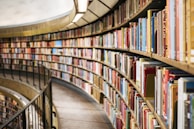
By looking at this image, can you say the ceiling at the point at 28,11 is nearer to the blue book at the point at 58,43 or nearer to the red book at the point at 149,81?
the blue book at the point at 58,43

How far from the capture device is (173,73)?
1.23 meters

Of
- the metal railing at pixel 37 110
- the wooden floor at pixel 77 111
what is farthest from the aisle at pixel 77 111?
the metal railing at pixel 37 110

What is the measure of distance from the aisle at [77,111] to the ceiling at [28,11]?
11.4 feet

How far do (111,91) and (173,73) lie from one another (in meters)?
2.71

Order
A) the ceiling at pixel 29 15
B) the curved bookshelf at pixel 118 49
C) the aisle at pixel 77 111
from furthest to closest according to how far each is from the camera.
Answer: the ceiling at pixel 29 15, the aisle at pixel 77 111, the curved bookshelf at pixel 118 49

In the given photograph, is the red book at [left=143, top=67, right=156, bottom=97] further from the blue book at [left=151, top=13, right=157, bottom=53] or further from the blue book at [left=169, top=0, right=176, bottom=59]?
the blue book at [left=169, top=0, right=176, bottom=59]

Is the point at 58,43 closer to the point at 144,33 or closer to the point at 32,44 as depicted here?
the point at 32,44

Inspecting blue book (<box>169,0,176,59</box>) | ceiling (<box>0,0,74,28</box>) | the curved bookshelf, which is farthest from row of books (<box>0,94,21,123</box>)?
blue book (<box>169,0,176,59</box>)

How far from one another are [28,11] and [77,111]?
21.3 ft

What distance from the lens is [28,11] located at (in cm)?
1058

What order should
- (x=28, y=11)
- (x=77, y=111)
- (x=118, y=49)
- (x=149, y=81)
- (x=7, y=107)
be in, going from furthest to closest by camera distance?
(x=28, y=11) → (x=7, y=107) → (x=77, y=111) → (x=118, y=49) → (x=149, y=81)

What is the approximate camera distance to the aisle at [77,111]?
461cm

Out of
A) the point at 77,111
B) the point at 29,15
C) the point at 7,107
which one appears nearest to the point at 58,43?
the point at 29,15

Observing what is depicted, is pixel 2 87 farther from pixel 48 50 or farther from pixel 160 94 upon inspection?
pixel 160 94
